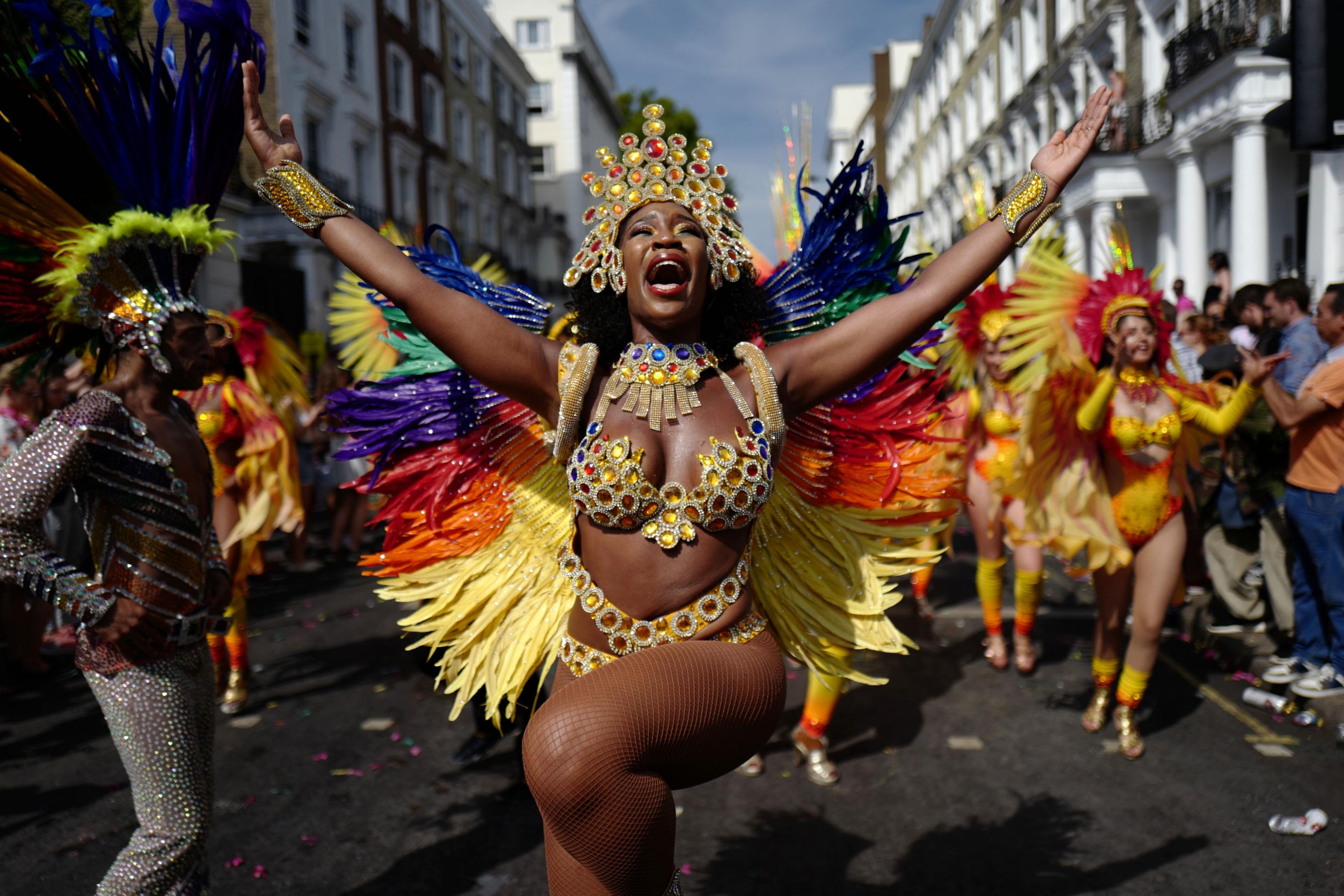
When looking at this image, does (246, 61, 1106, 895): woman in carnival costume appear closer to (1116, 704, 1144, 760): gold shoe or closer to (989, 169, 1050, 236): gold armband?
(989, 169, 1050, 236): gold armband

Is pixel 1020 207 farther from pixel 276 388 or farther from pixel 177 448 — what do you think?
pixel 276 388

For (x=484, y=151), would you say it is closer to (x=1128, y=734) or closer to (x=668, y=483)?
(x=1128, y=734)

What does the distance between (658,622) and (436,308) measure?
0.89 metres

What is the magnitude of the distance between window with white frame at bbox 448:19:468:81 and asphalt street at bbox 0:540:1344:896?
2889cm

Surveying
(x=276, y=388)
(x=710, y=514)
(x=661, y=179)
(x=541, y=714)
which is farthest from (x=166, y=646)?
(x=276, y=388)

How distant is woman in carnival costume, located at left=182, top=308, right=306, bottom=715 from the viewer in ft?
18.1

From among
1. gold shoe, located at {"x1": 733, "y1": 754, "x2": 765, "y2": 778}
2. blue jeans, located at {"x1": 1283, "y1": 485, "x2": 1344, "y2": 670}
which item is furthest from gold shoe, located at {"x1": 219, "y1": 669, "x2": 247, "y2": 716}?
blue jeans, located at {"x1": 1283, "y1": 485, "x2": 1344, "y2": 670}

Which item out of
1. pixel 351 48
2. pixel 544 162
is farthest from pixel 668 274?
pixel 544 162

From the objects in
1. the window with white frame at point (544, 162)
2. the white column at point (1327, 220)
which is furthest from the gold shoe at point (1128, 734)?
the window with white frame at point (544, 162)

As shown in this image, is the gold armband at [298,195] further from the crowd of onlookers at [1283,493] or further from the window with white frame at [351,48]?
the window with white frame at [351,48]

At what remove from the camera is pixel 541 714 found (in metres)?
1.98

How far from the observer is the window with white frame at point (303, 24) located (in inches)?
824

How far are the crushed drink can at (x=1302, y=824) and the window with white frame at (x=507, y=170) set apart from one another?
36.6 meters

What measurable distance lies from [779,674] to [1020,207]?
1.30m
